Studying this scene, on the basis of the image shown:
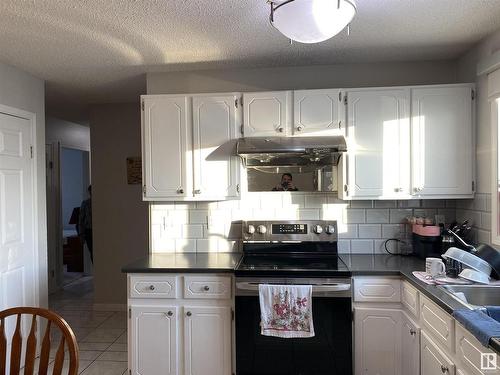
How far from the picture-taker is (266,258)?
2.73 metres

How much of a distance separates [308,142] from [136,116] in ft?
7.84

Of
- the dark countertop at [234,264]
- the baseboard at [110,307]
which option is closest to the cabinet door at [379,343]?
the dark countertop at [234,264]

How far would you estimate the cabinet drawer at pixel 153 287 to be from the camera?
240 centimetres

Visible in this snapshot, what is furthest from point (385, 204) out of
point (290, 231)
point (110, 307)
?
point (110, 307)

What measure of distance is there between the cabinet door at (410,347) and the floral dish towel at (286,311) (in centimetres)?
56

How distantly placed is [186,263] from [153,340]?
1.77ft

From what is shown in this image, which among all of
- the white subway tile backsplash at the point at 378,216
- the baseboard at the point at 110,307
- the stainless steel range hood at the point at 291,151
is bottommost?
the baseboard at the point at 110,307

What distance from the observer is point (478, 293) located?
193cm

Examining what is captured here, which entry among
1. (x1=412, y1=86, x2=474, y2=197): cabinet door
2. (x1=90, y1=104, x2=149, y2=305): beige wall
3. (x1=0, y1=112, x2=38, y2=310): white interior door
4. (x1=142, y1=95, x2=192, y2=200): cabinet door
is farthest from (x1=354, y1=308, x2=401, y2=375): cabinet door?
(x1=90, y1=104, x2=149, y2=305): beige wall

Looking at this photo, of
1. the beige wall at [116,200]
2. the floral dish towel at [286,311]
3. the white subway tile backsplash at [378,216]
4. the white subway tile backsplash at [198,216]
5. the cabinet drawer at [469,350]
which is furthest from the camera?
the beige wall at [116,200]

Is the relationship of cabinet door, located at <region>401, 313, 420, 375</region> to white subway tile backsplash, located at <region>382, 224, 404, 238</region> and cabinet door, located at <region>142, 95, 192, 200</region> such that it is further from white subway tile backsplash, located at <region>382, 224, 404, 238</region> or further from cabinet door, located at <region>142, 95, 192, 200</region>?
cabinet door, located at <region>142, 95, 192, 200</region>

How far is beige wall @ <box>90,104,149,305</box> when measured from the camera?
13.5 ft

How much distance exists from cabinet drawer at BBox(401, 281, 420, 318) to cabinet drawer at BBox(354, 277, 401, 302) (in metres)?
0.04

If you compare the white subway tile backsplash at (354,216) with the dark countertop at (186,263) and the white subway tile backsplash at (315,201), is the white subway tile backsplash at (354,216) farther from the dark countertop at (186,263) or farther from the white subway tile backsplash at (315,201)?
the dark countertop at (186,263)
